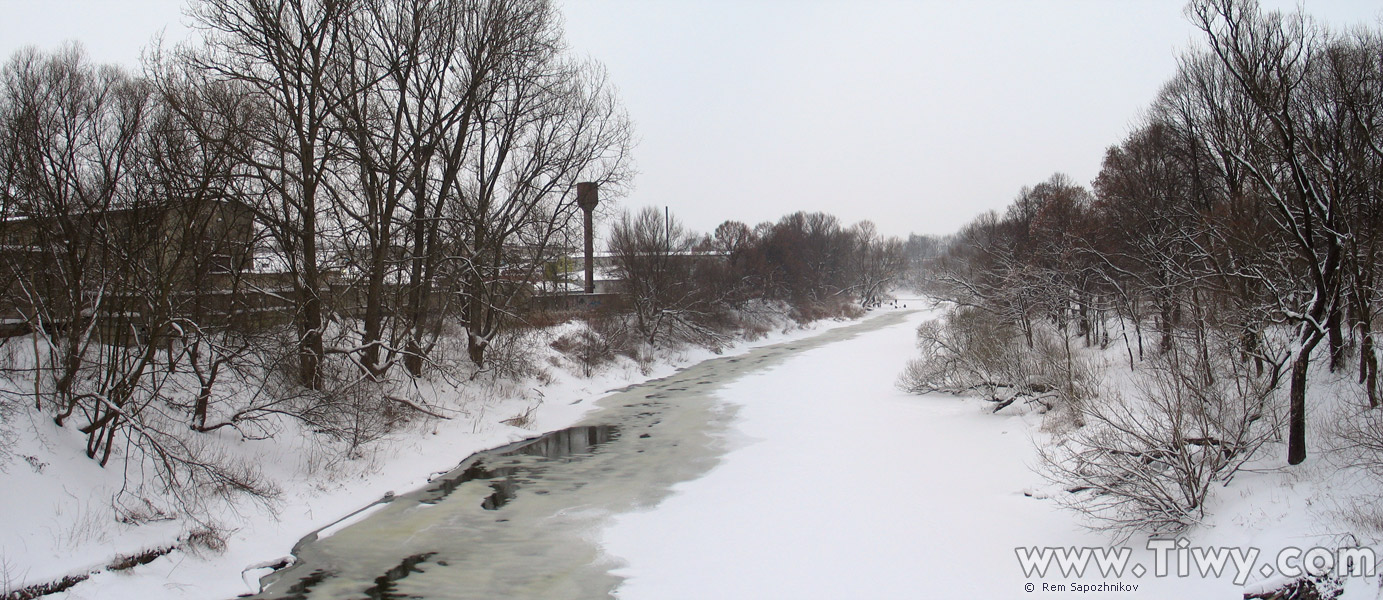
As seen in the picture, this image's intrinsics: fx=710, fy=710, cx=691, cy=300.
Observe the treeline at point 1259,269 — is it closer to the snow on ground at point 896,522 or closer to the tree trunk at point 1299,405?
the tree trunk at point 1299,405

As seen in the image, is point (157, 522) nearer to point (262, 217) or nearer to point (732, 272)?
point (262, 217)

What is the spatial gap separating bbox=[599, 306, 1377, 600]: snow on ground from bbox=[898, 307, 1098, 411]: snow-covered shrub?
849mm

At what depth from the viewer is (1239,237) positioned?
45.1 feet

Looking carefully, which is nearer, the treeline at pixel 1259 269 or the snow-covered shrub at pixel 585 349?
the treeline at pixel 1259 269

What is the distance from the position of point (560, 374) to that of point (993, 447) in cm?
1553

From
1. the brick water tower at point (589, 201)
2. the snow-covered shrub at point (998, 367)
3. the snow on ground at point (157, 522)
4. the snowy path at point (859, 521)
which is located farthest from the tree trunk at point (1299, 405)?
the brick water tower at point (589, 201)

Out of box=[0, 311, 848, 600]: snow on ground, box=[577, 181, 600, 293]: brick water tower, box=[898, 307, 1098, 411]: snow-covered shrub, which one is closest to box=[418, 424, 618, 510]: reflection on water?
box=[0, 311, 848, 600]: snow on ground

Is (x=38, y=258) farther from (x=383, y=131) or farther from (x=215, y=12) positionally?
(x=383, y=131)

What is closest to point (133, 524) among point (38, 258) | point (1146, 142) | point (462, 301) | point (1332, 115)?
point (38, 258)

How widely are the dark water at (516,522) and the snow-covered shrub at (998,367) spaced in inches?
269

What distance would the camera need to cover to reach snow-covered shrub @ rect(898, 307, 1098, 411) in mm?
15594

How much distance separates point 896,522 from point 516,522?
578 centimetres

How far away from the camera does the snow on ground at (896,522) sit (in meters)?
7.72

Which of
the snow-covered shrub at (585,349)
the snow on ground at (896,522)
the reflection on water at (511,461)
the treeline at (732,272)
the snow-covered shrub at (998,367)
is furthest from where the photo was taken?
the treeline at (732,272)
